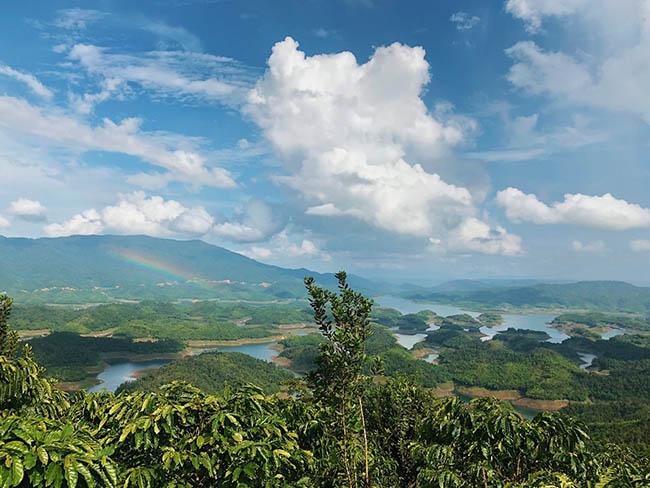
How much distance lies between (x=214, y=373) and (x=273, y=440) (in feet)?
348

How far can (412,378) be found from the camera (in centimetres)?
1817

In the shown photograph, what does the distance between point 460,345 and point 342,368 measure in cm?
16992

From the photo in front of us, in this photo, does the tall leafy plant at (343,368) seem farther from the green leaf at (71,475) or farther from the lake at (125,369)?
the lake at (125,369)

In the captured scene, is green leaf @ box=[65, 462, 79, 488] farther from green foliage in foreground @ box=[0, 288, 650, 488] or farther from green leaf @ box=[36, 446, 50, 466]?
green leaf @ box=[36, 446, 50, 466]

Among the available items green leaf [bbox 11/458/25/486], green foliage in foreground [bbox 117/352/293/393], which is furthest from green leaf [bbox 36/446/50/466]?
green foliage in foreground [bbox 117/352/293/393]

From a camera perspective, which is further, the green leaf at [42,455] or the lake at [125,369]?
the lake at [125,369]

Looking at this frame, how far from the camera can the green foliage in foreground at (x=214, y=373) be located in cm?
9219

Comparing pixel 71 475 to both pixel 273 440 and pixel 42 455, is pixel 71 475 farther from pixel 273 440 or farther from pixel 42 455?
pixel 273 440

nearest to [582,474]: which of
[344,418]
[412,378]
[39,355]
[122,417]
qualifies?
[344,418]

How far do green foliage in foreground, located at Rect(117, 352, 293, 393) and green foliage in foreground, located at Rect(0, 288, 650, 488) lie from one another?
8727cm

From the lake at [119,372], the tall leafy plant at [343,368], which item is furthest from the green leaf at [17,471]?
the lake at [119,372]

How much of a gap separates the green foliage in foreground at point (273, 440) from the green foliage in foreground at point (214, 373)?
87268mm

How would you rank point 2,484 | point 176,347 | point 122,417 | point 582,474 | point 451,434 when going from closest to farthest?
point 2,484 → point 122,417 → point 582,474 → point 451,434 → point 176,347

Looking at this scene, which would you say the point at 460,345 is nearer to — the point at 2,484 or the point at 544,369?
the point at 544,369
